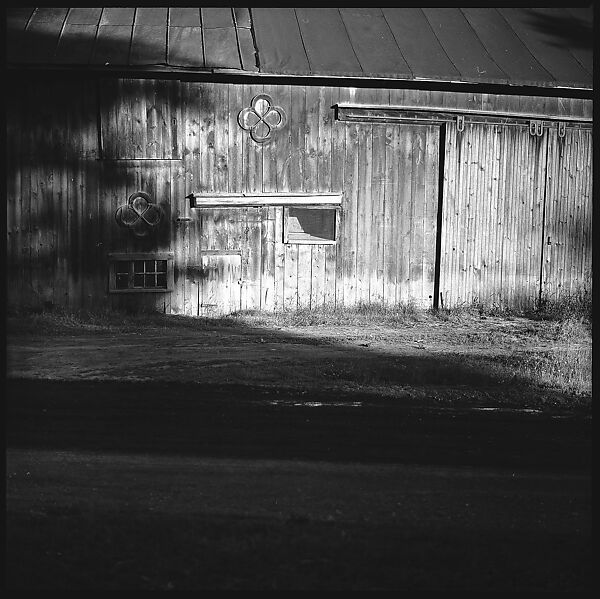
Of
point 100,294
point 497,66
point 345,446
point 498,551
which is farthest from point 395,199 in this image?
point 498,551

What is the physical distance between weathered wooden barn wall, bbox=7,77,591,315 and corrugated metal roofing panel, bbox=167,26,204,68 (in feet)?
1.25

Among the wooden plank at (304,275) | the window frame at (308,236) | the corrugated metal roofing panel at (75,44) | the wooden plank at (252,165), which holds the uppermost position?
the corrugated metal roofing panel at (75,44)

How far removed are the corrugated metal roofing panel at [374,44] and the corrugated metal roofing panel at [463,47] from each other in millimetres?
835

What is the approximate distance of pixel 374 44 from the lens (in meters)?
12.5

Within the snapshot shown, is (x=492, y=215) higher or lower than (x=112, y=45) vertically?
lower

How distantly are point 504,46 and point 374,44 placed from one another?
2178 mm

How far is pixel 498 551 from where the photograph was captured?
4199 millimetres

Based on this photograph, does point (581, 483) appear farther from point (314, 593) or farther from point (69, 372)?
point (69, 372)

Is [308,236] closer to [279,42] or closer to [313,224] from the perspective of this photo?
[313,224]

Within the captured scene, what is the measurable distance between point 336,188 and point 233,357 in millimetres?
4379

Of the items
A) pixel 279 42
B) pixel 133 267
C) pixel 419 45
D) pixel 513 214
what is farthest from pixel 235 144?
pixel 513 214

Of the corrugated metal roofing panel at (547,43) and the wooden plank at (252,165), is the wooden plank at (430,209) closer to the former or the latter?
the corrugated metal roofing panel at (547,43)

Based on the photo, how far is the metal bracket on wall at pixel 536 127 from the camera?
13.0 m

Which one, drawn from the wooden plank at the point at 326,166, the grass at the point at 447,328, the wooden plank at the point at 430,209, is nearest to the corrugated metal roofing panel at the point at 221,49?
the wooden plank at the point at 326,166
